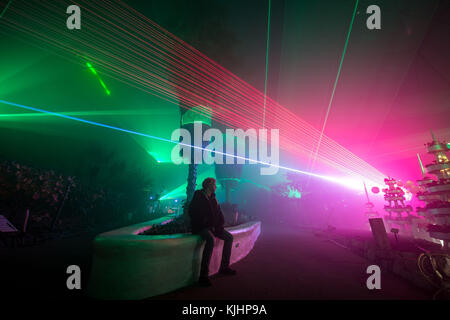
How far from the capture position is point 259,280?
340 cm

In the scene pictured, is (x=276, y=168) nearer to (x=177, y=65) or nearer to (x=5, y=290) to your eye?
(x=177, y=65)

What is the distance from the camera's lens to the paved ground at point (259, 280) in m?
2.72

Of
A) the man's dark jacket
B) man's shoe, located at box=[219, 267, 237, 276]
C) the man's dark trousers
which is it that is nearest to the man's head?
the man's dark jacket

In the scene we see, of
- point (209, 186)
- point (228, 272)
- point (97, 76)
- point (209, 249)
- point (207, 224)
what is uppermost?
point (97, 76)

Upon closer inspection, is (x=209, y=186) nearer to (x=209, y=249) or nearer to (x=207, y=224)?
(x=207, y=224)

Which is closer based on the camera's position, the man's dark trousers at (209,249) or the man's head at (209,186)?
the man's dark trousers at (209,249)

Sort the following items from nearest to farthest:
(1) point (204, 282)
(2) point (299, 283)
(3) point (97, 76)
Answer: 1. (1) point (204, 282)
2. (2) point (299, 283)
3. (3) point (97, 76)

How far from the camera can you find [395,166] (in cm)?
1580

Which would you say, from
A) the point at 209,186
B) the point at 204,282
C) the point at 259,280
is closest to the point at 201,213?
the point at 209,186

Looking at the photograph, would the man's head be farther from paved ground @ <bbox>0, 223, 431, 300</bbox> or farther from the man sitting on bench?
paved ground @ <bbox>0, 223, 431, 300</bbox>

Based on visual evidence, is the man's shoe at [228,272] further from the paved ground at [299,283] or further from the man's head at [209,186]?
the man's head at [209,186]

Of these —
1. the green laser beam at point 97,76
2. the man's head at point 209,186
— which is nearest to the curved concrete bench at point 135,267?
the man's head at point 209,186
